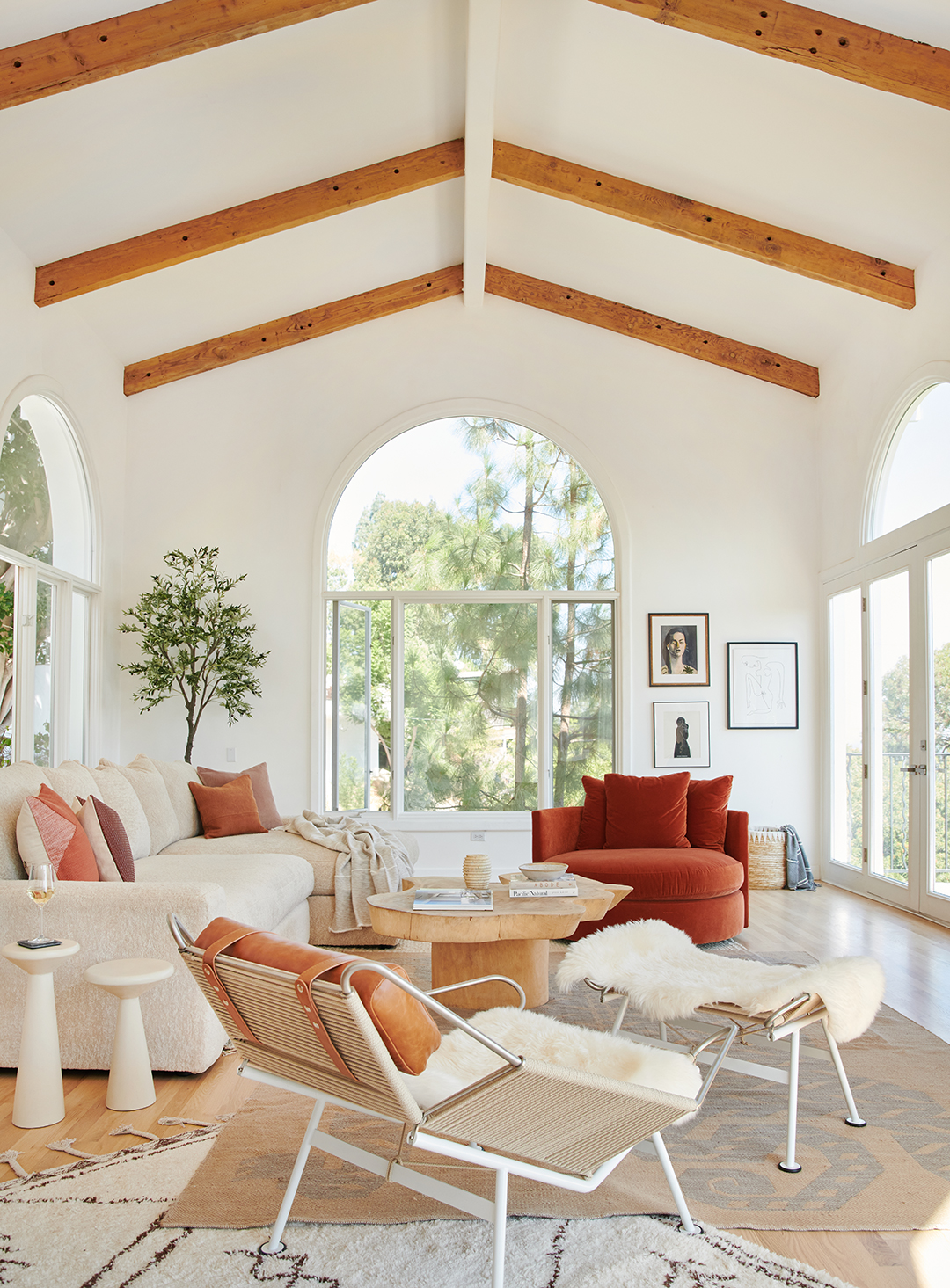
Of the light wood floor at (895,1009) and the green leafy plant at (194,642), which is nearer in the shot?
the light wood floor at (895,1009)

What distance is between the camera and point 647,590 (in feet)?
24.5

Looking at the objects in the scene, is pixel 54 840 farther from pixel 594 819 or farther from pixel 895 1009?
pixel 895 1009

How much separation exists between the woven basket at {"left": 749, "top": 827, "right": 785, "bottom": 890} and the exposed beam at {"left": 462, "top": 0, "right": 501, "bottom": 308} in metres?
→ 4.68

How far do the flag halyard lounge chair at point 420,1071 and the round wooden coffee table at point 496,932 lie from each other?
140 cm

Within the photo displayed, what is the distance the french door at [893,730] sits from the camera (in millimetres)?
5586

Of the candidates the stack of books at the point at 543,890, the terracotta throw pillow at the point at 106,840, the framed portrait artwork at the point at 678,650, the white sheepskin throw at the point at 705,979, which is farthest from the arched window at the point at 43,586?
the framed portrait artwork at the point at 678,650

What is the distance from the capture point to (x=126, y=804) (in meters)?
4.41

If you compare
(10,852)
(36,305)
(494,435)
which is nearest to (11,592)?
(36,305)

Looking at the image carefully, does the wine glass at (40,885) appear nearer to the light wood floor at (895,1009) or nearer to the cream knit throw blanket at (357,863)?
the light wood floor at (895,1009)

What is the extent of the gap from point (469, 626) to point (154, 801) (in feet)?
10.6

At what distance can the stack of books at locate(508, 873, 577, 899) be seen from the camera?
3602 millimetres

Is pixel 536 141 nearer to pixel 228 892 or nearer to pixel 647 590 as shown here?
pixel 647 590

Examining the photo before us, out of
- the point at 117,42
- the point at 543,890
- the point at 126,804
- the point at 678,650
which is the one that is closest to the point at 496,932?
the point at 543,890

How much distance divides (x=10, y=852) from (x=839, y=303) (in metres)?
5.98
